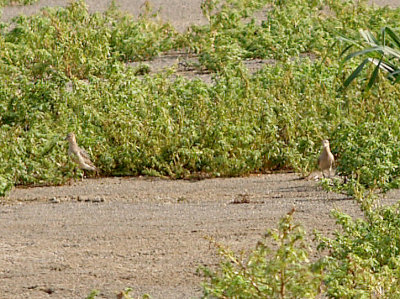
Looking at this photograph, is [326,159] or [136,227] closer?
[136,227]

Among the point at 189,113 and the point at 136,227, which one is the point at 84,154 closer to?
the point at 189,113

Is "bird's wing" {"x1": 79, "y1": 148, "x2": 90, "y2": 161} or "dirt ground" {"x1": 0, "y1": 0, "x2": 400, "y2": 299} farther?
"bird's wing" {"x1": 79, "y1": 148, "x2": 90, "y2": 161}

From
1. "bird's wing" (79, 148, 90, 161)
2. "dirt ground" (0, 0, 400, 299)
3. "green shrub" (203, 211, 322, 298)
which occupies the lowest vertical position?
"bird's wing" (79, 148, 90, 161)

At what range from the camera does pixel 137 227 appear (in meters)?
6.75

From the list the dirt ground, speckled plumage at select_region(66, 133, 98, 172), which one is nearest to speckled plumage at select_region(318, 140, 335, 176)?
the dirt ground

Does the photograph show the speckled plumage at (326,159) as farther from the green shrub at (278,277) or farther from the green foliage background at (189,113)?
the green shrub at (278,277)

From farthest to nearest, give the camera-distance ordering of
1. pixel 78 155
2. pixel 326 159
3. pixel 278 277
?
pixel 78 155, pixel 326 159, pixel 278 277

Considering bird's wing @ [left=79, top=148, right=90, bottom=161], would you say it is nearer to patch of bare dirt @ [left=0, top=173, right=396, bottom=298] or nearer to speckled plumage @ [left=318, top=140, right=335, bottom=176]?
patch of bare dirt @ [left=0, top=173, right=396, bottom=298]

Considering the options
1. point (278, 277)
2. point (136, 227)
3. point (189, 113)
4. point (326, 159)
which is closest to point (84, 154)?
point (189, 113)

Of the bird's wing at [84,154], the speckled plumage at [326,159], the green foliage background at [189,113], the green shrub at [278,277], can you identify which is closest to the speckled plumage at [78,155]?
the bird's wing at [84,154]

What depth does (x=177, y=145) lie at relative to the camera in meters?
8.59

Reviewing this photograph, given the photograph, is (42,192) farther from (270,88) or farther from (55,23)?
(55,23)

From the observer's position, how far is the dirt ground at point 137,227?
18.8 feet

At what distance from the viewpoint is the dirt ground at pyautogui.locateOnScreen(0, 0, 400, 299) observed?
5.74 m
